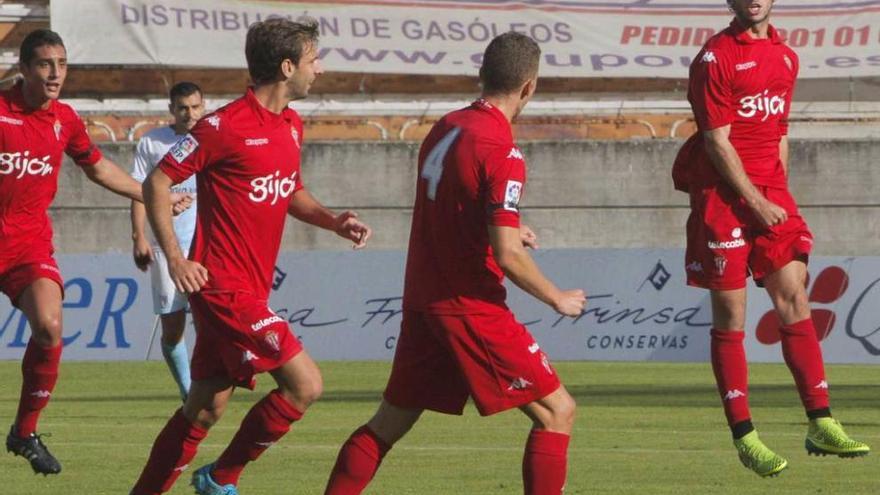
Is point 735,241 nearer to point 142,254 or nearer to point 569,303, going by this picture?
point 569,303

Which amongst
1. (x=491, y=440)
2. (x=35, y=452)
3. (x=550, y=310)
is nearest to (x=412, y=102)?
(x=550, y=310)

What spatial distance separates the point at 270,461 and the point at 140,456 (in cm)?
79

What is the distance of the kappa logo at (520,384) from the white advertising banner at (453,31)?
709 inches

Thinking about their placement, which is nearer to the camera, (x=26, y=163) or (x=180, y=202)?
(x=180, y=202)

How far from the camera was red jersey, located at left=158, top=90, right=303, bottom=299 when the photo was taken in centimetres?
→ 773

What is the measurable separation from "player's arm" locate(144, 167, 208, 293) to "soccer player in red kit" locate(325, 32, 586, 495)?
923 millimetres

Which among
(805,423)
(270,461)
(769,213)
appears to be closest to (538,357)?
(769,213)

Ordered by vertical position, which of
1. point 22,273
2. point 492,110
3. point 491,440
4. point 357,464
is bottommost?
point 491,440

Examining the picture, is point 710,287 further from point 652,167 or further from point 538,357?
point 652,167

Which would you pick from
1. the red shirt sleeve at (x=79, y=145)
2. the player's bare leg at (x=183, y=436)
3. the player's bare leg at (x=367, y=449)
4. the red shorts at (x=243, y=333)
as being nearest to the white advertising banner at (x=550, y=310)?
the red shirt sleeve at (x=79, y=145)

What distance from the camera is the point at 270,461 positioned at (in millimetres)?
10211

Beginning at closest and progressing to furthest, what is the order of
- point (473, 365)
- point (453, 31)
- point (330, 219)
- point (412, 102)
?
point (473, 365) < point (330, 219) < point (453, 31) < point (412, 102)

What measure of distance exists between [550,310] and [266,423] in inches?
464

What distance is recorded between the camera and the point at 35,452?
30.8 ft
